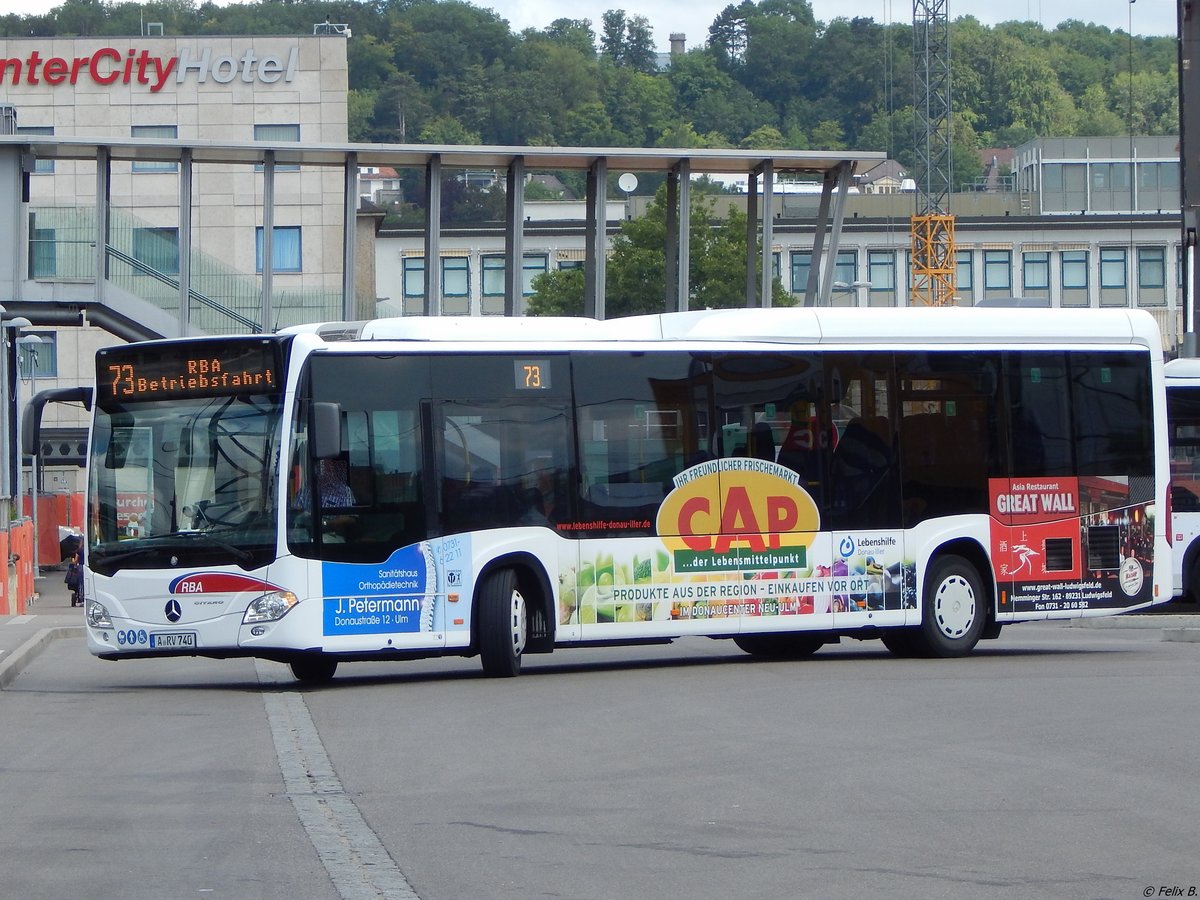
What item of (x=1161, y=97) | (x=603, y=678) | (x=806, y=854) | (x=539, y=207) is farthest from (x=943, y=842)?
(x=1161, y=97)

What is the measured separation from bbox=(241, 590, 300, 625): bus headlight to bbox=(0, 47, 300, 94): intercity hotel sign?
6165 centimetres

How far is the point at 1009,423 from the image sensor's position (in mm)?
18688

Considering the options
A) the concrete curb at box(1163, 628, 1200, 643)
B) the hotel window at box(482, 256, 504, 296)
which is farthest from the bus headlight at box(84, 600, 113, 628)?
the hotel window at box(482, 256, 504, 296)

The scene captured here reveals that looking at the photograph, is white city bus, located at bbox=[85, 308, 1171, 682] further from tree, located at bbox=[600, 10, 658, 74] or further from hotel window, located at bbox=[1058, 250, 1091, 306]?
tree, located at bbox=[600, 10, 658, 74]

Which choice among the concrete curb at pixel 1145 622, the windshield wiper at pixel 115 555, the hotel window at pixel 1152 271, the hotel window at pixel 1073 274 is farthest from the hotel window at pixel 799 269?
the windshield wiper at pixel 115 555

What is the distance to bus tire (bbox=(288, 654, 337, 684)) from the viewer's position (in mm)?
17688

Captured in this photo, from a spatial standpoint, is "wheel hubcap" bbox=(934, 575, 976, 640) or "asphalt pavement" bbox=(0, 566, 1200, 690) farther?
"asphalt pavement" bbox=(0, 566, 1200, 690)

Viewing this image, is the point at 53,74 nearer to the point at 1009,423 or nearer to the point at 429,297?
the point at 429,297

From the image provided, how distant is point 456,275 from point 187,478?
225 feet

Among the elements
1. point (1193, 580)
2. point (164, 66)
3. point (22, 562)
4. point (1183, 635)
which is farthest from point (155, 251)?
point (164, 66)

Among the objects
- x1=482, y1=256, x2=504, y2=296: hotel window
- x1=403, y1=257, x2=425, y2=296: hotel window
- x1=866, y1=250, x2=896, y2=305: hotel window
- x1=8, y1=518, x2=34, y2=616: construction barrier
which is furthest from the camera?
x1=866, y1=250, x2=896, y2=305: hotel window

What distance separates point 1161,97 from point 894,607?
152202 mm

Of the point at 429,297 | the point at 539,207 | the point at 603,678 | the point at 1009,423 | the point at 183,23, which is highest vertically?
the point at 183,23

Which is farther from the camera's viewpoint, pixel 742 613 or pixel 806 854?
pixel 742 613
